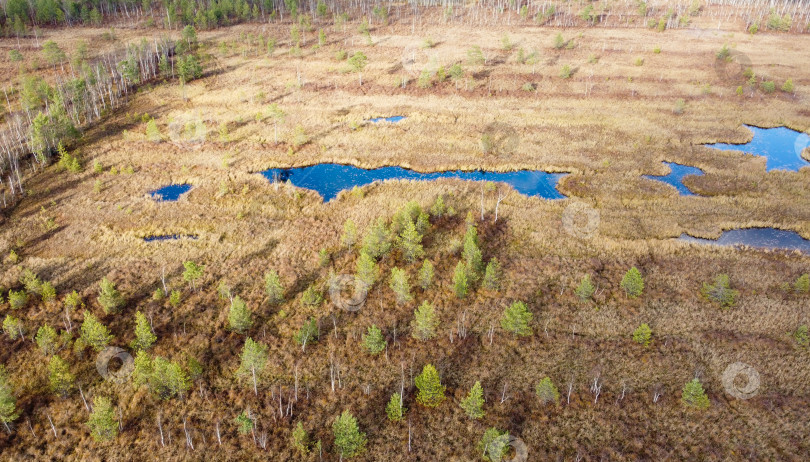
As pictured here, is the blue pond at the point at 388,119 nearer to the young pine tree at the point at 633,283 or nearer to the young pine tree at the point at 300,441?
the young pine tree at the point at 633,283

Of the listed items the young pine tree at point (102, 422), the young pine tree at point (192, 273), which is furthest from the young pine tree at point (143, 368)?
the young pine tree at point (192, 273)

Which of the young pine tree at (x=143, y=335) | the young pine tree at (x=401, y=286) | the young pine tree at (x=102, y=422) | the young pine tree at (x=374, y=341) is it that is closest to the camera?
the young pine tree at (x=102, y=422)

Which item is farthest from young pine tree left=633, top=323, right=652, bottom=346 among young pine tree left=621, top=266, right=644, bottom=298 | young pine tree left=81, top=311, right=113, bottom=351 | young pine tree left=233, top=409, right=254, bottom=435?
young pine tree left=81, top=311, right=113, bottom=351

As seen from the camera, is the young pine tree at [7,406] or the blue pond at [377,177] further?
the blue pond at [377,177]

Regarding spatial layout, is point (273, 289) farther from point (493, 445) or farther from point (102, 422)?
point (493, 445)

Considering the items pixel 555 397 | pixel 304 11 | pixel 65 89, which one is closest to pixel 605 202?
pixel 555 397

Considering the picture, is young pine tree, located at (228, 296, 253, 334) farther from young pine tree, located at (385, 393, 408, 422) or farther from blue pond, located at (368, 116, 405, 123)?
blue pond, located at (368, 116, 405, 123)
